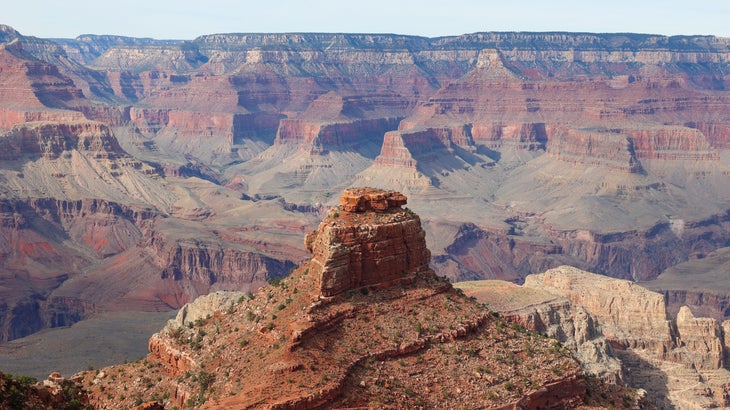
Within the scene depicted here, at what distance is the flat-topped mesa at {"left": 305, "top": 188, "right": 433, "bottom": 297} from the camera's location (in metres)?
40.7

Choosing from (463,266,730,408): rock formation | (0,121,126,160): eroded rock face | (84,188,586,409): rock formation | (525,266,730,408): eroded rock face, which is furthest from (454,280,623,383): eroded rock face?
(0,121,126,160): eroded rock face

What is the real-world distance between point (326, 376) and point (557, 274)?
55.0m

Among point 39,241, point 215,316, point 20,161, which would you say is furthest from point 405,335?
point 20,161

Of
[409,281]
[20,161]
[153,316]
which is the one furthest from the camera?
[20,161]

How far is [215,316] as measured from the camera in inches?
1762

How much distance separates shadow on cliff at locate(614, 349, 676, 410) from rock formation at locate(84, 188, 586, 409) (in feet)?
86.6

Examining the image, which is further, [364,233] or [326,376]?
[364,233]

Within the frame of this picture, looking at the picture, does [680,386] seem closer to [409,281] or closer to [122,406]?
[409,281]

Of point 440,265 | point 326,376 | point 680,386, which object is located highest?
point 326,376

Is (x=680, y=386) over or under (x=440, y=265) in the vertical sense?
over

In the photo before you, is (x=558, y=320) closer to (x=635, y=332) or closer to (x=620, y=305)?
(x=635, y=332)

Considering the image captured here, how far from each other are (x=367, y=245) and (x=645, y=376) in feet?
125

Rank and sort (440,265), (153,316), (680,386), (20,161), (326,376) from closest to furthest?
(326,376) < (680,386) < (153,316) < (440,265) < (20,161)

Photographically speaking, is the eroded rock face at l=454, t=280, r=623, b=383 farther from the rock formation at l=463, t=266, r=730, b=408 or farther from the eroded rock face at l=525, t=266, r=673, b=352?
the eroded rock face at l=525, t=266, r=673, b=352
